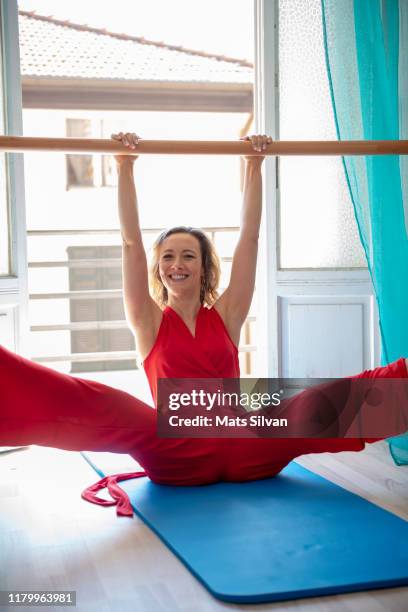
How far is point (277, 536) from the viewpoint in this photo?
2053 millimetres

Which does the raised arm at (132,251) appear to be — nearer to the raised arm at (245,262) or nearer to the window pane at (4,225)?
the raised arm at (245,262)

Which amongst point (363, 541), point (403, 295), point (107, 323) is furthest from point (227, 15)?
point (363, 541)

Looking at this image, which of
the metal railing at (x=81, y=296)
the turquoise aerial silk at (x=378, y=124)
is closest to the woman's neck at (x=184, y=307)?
the turquoise aerial silk at (x=378, y=124)

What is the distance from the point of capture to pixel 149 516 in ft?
7.45

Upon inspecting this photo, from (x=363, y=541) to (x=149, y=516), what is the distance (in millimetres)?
643

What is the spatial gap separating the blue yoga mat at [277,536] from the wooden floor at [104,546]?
3cm

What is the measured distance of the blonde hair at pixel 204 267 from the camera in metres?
2.75

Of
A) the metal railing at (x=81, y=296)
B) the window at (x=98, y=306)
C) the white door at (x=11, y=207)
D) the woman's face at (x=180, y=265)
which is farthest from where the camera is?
the window at (x=98, y=306)

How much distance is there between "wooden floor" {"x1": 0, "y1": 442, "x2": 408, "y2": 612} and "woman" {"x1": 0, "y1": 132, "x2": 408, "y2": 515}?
0.16m

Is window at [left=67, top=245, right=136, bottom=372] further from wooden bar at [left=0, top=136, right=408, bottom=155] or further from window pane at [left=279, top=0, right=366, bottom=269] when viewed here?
wooden bar at [left=0, top=136, right=408, bottom=155]

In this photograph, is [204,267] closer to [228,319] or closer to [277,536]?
[228,319]

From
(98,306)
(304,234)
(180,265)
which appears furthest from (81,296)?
(180,265)

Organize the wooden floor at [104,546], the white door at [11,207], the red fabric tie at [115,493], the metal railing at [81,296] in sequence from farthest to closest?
the metal railing at [81,296] → the white door at [11,207] → the red fabric tie at [115,493] → the wooden floor at [104,546]

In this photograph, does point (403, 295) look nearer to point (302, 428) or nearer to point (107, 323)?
point (302, 428)
